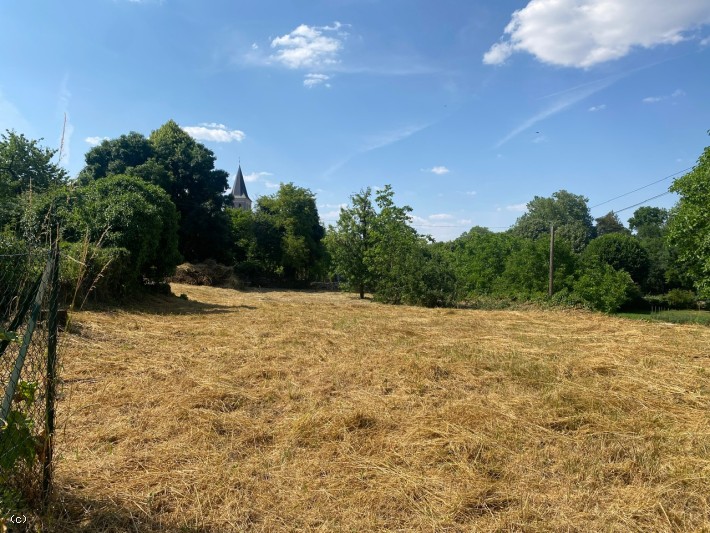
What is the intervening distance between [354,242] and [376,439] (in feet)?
62.4

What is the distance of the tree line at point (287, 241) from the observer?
35.2 feet

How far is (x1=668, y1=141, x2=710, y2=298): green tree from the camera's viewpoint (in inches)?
637

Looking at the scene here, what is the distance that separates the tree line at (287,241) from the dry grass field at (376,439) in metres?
2.50

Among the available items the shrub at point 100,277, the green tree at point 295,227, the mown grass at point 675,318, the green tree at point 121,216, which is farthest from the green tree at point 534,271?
the shrub at point 100,277

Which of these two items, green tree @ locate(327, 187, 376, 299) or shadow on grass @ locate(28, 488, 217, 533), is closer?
shadow on grass @ locate(28, 488, 217, 533)

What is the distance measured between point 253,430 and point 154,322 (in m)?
6.03

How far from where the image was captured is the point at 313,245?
30.9 m

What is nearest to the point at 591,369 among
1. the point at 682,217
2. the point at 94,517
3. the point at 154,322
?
the point at 94,517

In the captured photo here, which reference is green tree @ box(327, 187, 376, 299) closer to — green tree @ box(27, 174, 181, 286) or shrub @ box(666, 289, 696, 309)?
green tree @ box(27, 174, 181, 286)

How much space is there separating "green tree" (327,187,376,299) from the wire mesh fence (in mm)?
19650

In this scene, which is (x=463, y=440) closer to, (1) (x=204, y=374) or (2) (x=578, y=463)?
(2) (x=578, y=463)

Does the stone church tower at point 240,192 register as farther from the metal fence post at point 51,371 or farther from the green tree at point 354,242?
the metal fence post at point 51,371

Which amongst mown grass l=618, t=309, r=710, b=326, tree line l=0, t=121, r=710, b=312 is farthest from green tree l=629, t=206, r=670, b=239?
mown grass l=618, t=309, r=710, b=326

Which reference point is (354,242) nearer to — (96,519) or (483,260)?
(483,260)
